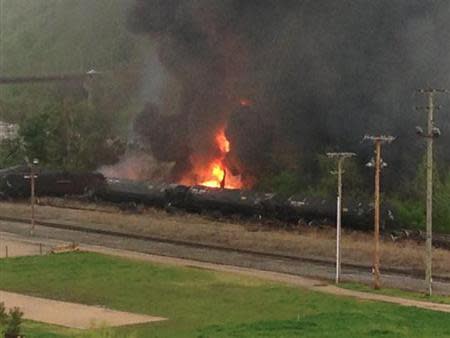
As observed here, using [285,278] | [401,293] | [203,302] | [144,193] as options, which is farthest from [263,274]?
[144,193]

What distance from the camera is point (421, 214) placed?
6731 centimetres

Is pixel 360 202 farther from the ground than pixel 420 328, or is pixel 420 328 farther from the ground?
pixel 360 202

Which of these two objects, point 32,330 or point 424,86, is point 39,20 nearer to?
point 424,86

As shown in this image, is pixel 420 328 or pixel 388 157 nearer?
pixel 420 328

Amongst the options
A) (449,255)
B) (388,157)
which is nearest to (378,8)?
(388,157)

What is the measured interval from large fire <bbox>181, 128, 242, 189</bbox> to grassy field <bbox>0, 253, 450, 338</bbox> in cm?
2788

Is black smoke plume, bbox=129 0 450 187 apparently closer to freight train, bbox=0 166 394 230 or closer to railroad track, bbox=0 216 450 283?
freight train, bbox=0 166 394 230

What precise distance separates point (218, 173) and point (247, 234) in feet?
63.1

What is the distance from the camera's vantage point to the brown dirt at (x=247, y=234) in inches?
2286

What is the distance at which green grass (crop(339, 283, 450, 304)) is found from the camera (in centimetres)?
4562

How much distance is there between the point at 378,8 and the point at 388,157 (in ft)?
37.5

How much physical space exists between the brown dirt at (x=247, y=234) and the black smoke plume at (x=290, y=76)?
440 inches

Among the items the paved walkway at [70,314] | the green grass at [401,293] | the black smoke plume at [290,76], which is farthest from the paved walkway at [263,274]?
the black smoke plume at [290,76]

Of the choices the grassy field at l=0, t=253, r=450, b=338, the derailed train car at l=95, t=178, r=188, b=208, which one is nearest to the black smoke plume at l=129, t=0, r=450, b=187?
the derailed train car at l=95, t=178, r=188, b=208
